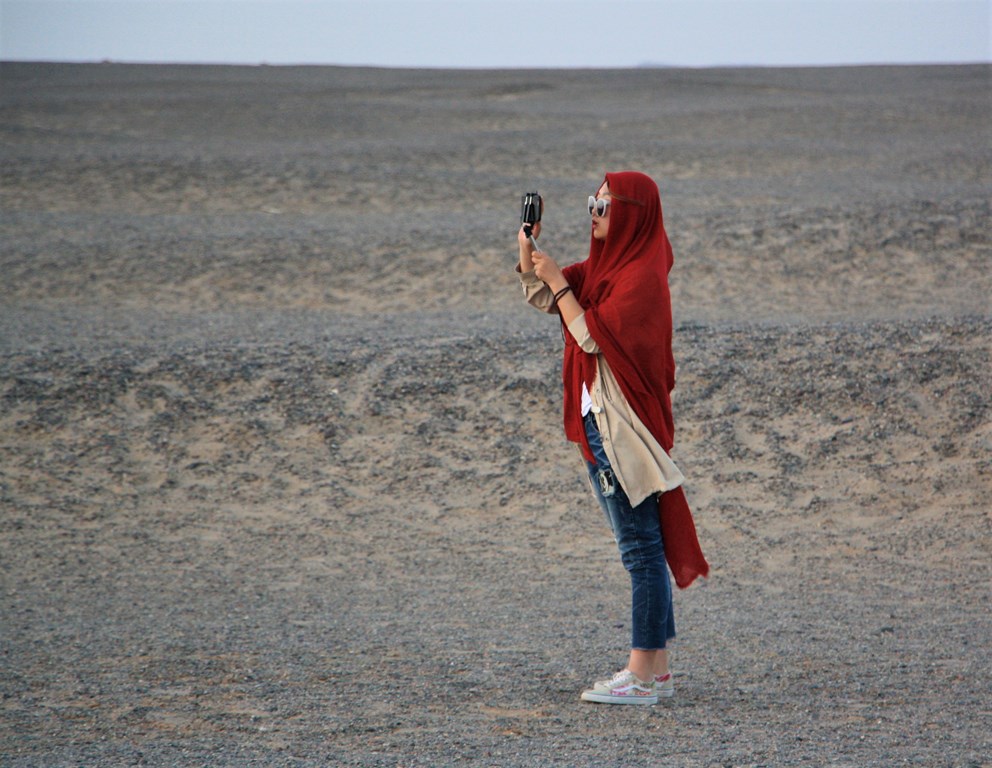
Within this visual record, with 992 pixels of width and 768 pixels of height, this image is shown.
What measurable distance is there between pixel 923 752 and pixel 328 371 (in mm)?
6234

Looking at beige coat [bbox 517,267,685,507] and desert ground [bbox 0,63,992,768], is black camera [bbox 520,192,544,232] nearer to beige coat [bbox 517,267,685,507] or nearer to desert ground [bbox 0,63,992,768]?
beige coat [bbox 517,267,685,507]

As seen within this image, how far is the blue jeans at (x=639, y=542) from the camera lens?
14.2ft

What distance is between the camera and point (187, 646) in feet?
17.6

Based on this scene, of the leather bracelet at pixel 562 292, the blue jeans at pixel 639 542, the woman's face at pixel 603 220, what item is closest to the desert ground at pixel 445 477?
the blue jeans at pixel 639 542

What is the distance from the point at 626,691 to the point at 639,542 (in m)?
0.66

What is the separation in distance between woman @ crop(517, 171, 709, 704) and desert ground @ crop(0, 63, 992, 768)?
0.51 m

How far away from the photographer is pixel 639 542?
4348 millimetres

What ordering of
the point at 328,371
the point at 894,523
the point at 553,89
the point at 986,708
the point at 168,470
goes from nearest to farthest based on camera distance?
the point at 986,708 < the point at 894,523 < the point at 168,470 < the point at 328,371 < the point at 553,89

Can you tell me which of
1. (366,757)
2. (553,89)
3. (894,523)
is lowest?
(366,757)

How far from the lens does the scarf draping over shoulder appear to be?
4.18 metres

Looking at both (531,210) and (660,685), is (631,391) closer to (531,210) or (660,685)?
(531,210)

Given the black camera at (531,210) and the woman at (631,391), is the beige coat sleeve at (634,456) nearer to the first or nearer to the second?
the woman at (631,391)

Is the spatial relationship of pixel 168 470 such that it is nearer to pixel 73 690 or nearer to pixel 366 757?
pixel 73 690

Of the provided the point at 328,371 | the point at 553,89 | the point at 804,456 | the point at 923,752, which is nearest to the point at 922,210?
the point at 804,456
